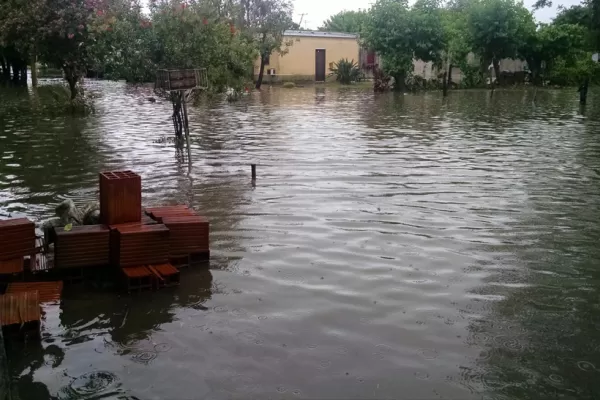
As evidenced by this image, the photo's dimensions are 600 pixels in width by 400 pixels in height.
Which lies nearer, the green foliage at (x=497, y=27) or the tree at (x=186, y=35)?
the tree at (x=186, y=35)

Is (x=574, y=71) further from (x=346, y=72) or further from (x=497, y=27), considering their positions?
(x=346, y=72)

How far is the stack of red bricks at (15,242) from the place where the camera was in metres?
5.82

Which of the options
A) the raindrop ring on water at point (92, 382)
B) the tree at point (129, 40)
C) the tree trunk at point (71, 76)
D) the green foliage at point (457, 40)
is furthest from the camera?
the green foliage at point (457, 40)

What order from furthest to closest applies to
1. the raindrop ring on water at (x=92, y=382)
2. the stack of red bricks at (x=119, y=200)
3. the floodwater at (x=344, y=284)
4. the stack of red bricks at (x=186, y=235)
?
1. the stack of red bricks at (x=186, y=235)
2. the stack of red bricks at (x=119, y=200)
3. the floodwater at (x=344, y=284)
4. the raindrop ring on water at (x=92, y=382)

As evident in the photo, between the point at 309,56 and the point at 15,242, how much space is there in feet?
144

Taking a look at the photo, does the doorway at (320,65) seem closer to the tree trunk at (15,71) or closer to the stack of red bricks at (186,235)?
the tree trunk at (15,71)

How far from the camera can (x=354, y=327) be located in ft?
16.6

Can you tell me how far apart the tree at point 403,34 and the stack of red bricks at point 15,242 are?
34818 mm

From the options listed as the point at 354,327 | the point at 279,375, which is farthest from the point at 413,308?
the point at 279,375

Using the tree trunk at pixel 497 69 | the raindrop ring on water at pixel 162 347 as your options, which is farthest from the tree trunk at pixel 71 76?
the tree trunk at pixel 497 69

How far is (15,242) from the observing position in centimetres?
590

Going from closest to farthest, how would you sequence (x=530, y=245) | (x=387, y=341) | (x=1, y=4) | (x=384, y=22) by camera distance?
(x=387, y=341)
(x=530, y=245)
(x=1, y=4)
(x=384, y=22)

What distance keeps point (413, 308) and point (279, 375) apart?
1.63 m

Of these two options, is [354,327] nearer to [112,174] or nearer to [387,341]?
[387,341]
